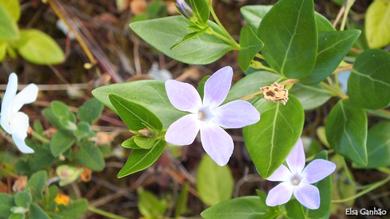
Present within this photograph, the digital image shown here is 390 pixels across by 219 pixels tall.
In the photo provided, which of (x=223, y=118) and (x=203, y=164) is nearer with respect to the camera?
(x=223, y=118)

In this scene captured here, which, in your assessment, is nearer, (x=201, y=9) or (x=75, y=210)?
(x=201, y=9)

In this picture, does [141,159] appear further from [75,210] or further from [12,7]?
[12,7]

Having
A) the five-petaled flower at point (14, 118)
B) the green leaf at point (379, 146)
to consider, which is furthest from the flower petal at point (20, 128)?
the green leaf at point (379, 146)

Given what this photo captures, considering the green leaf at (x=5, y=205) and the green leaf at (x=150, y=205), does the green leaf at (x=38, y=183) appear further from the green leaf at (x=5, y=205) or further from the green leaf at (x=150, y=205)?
the green leaf at (x=150, y=205)

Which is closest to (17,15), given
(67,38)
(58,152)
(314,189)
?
(67,38)

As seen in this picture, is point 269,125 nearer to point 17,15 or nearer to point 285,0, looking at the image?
point 285,0

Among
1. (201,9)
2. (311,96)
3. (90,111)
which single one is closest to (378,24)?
(311,96)
